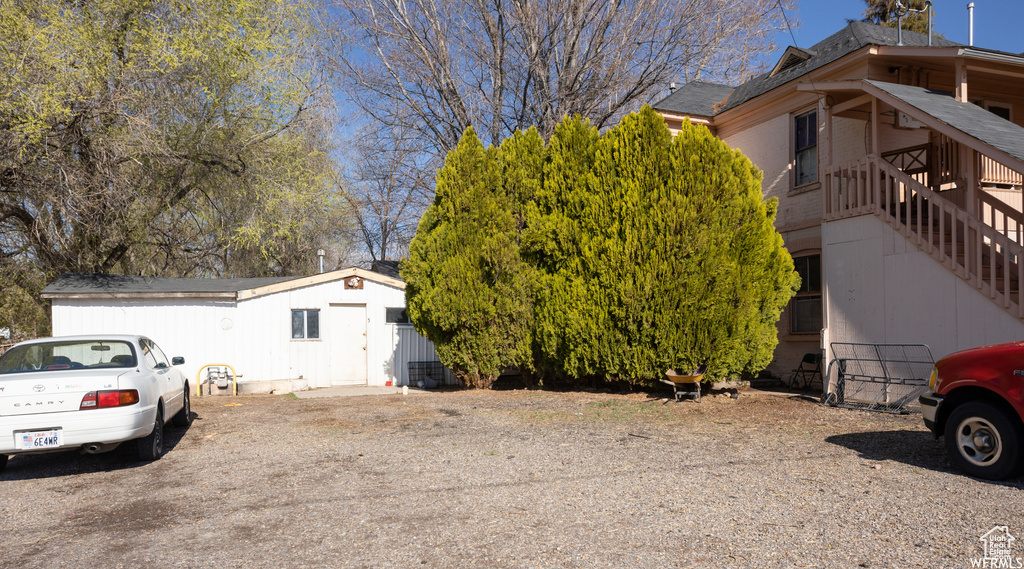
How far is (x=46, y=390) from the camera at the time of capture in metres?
6.43

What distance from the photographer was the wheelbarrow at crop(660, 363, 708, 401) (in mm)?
11406

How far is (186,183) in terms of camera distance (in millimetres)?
17219

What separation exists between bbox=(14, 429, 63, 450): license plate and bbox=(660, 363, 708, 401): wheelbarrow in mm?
8733

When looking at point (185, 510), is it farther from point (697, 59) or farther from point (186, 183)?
point (697, 59)

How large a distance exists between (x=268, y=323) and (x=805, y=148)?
12693 mm

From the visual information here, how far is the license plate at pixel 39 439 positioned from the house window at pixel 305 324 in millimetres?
9924

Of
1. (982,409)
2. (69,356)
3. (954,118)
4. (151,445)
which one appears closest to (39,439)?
(151,445)

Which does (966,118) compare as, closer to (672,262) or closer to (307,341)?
(672,262)

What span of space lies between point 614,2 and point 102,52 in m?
13.5

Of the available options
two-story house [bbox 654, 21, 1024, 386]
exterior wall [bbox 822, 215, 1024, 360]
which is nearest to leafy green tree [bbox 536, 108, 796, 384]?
exterior wall [bbox 822, 215, 1024, 360]

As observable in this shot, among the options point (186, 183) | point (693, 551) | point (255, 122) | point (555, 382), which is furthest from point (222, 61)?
point (693, 551)

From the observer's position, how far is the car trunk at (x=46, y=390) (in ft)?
20.8

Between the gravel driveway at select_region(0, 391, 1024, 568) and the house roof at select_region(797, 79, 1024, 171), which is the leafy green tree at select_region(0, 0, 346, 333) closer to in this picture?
the gravel driveway at select_region(0, 391, 1024, 568)

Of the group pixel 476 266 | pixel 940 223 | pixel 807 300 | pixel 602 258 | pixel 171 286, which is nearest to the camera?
pixel 940 223
